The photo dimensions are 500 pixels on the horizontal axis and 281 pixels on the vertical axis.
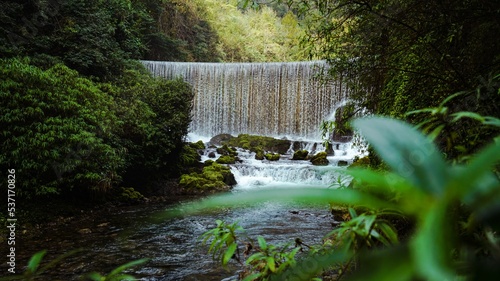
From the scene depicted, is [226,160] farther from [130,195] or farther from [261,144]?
[130,195]

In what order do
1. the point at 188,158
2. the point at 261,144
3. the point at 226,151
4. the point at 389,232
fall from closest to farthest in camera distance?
the point at 389,232
the point at 188,158
the point at 226,151
the point at 261,144

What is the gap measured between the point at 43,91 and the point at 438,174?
7.12 metres

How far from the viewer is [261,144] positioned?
50.1 ft

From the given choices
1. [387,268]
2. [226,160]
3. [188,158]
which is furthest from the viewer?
[226,160]

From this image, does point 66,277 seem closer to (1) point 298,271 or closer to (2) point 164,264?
(2) point 164,264

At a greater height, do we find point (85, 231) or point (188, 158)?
point (188, 158)

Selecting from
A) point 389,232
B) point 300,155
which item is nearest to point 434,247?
point 389,232

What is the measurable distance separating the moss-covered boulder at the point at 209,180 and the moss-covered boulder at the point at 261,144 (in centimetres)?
370

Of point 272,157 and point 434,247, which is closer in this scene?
point 434,247

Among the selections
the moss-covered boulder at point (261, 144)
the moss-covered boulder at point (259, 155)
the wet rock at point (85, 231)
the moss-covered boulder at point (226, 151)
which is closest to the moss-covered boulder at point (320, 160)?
the moss-covered boulder at point (259, 155)

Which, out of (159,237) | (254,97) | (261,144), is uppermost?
(254,97)

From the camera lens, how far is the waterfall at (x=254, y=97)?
56.4 feet

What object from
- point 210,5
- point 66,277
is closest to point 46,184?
point 66,277

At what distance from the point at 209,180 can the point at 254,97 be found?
8.85m
